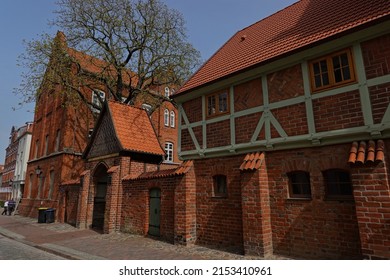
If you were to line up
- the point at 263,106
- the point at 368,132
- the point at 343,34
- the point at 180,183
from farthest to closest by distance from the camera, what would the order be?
the point at 180,183, the point at 263,106, the point at 343,34, the point at 368,132

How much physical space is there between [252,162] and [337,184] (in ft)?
7.57

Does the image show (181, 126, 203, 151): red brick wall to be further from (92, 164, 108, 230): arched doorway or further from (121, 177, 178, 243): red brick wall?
(92, 164, 108, 230): arched doorway

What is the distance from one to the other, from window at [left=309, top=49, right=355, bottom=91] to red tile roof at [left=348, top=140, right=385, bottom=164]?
1671 millimetres

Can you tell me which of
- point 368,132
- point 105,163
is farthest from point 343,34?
point 105,163

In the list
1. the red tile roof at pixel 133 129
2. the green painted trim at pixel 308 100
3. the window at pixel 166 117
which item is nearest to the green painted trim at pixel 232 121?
the green painted trim at pixel 308 100

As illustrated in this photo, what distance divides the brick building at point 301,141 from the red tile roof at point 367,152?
0.03 m

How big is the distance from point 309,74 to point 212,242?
20.4 feet

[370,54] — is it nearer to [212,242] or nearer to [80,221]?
[212,242]

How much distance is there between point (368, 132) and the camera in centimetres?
595

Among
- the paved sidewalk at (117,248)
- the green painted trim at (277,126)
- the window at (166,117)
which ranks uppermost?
the window at (166,117)

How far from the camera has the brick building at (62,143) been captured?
57.8ft

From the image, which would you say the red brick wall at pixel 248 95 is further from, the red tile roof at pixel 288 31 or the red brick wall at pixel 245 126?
the red tile roof at pixel 288 31

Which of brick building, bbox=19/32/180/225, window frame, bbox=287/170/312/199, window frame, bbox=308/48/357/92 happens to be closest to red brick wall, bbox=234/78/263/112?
window frame, bbox=308/48/357/92

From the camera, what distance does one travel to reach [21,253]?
27.8 ft
